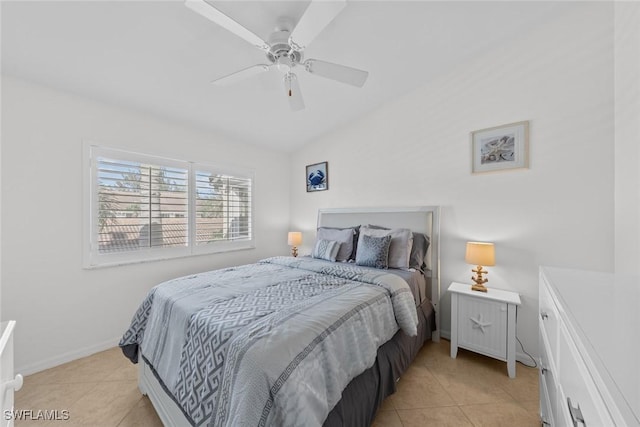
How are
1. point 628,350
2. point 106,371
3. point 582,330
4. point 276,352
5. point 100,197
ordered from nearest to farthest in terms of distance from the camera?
point 628,350, point 582,330, point 276,352, point 106,371, point 100,197

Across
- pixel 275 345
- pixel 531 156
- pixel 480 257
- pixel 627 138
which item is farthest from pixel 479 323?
pixel 275 345

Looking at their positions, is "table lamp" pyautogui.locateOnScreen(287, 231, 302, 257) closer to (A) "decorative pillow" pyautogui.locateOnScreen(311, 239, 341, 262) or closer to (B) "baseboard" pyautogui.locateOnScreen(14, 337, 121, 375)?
(A) "decorative pillow" pyautogui.locateOnScreen(311, 239, 341, 262)

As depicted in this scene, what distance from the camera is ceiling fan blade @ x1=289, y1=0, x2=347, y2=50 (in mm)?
1312

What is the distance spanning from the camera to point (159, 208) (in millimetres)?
→ 2807

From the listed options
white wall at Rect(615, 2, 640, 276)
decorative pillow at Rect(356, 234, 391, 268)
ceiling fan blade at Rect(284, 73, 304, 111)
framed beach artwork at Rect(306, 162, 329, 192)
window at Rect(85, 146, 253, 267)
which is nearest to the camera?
white wall at Rect(615, 2, 640, 276)

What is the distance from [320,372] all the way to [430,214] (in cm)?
209

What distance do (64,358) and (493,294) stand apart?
149 inches

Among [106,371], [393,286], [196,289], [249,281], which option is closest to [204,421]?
[196,289]

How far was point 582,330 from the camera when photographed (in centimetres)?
68

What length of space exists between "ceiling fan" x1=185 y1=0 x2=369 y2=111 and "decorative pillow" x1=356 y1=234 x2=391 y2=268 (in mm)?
1493

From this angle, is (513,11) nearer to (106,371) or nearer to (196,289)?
(196,289)

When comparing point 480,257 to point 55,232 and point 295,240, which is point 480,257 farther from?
point 55,232

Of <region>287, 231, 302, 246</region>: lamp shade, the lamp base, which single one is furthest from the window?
the lamp base

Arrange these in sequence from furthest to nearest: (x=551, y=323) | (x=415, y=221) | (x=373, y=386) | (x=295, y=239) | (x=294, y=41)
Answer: (x=295, y=239) < (x=415, y=221) < (x=294, y=41) < (x=373, y=386) < (x=551, y=323)
